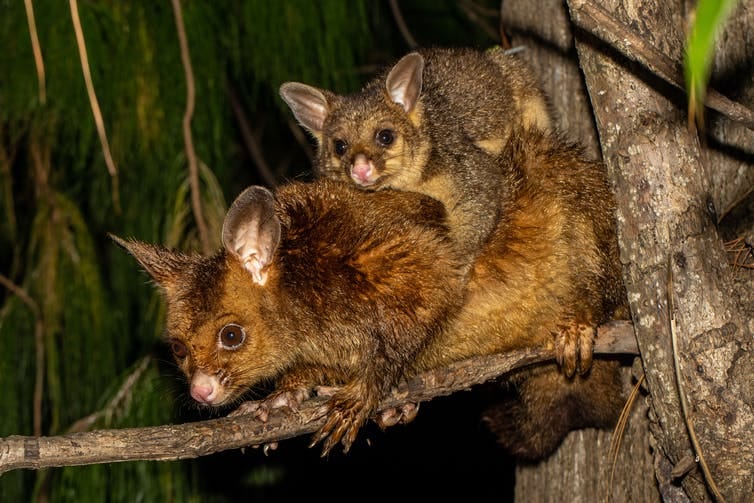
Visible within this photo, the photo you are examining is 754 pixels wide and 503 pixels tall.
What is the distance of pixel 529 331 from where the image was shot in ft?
9.27

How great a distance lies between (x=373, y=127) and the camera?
10.6ft

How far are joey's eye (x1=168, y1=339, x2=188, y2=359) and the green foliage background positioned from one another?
0.72m

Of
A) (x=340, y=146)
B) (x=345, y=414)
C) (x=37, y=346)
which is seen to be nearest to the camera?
(x=345, y=414)

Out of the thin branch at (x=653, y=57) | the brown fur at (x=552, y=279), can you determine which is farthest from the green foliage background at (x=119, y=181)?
the thin branch at (x=653, y=57)

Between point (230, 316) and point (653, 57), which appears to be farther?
point (230, 316)

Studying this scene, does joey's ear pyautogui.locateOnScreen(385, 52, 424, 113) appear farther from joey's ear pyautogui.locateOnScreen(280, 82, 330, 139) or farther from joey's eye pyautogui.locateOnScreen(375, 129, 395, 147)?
joey's ear pyautogui.locateOnScreen(280, 82, 330, 139)

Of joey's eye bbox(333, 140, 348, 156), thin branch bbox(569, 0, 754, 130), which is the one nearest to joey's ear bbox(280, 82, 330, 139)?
joey's eye bbox(333, 140, 348, 156)

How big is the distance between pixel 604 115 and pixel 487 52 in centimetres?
120

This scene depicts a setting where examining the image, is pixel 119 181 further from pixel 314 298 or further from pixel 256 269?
pixel 314 298

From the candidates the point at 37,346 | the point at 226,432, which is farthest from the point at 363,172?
the point at 37,346

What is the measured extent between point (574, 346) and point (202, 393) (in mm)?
1069

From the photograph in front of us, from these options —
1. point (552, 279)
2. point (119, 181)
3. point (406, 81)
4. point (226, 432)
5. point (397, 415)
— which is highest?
point (406, 81)

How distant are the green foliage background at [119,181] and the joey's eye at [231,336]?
2.59ft

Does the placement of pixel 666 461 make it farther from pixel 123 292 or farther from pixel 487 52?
pixel 123 292
